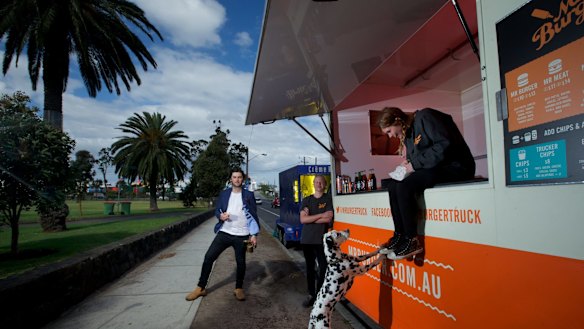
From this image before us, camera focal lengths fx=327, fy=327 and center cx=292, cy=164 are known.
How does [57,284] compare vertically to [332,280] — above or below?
below

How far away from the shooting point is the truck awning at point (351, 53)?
2750 millimetres

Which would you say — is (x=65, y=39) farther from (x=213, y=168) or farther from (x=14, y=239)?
(x=213, y=168)

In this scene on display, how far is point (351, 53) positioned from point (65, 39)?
13.3m

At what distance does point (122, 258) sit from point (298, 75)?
5341 millimetres

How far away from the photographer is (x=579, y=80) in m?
1.38

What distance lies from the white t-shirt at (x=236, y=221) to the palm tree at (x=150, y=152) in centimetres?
2798

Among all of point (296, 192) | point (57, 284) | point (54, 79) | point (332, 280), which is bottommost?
point (57, 284)

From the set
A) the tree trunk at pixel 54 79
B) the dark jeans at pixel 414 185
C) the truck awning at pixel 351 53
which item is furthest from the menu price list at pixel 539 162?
the tree trunk at pixel 54 79

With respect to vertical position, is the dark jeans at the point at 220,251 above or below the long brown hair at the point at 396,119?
below

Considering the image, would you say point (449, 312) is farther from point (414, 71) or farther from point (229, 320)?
point (414, 71)

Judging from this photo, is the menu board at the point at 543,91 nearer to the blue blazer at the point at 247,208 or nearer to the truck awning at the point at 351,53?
the truck awning at the point at 351,53

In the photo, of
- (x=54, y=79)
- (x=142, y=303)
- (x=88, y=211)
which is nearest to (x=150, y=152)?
(x=88, y=211)

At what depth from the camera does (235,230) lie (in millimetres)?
5004

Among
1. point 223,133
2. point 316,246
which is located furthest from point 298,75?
point 223,133
